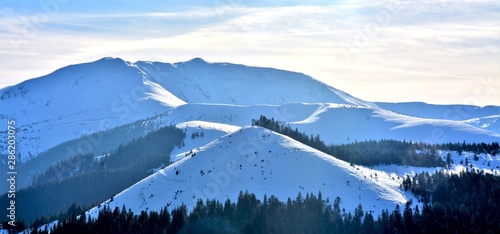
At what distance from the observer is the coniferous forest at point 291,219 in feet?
457

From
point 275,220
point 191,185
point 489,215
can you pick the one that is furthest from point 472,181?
point 191,185

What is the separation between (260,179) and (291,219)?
2622 centimetres

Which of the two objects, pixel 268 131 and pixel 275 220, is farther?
pixel 268 131

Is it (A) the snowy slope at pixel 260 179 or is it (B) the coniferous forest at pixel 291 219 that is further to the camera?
(A) the snowy slope at pixel 260 179

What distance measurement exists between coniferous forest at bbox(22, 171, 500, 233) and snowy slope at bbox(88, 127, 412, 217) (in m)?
Answer: 6.97

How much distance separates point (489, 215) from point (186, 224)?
72921 millimetres

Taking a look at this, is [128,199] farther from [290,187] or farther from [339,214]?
[339,214]

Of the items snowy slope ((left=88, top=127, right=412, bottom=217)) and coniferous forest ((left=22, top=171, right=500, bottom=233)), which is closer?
coniferous forest ((left=22, top=171, right=500, bottom=233))

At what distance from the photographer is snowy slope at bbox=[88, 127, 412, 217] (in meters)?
160

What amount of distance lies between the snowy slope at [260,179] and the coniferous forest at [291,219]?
22.9ft

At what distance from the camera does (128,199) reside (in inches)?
6732

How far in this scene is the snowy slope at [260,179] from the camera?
160375 mm

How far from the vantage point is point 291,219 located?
467 ft

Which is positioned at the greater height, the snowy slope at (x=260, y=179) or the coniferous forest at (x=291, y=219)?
the snowy slope at (x=260, y=179)
